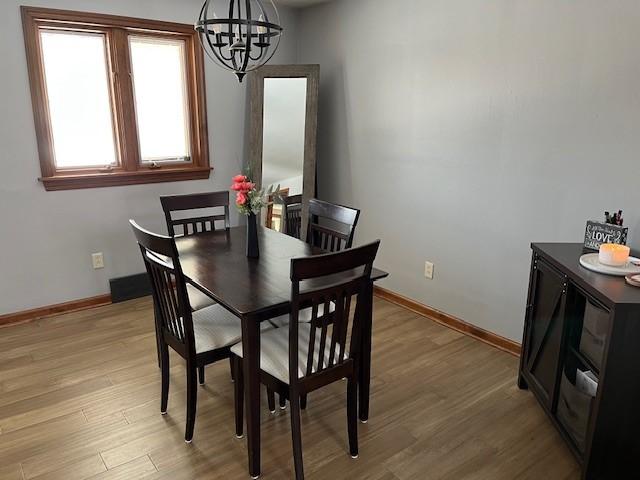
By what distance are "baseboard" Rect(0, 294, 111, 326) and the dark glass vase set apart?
1.91 m

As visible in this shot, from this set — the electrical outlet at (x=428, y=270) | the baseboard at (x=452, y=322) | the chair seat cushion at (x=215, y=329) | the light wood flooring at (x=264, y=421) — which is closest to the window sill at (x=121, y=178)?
the light wood flooring at (x=264, y=421)

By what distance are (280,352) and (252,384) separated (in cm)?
22

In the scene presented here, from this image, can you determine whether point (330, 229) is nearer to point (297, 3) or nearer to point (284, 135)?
point (284, 135)

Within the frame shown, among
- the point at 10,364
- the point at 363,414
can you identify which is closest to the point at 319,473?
the point at 363,414

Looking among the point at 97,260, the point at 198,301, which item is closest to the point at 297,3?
the point at 97,260

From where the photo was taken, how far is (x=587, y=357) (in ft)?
6.25

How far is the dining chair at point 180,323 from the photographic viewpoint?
1946 millimetres

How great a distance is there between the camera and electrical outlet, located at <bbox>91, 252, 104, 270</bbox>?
358 cm

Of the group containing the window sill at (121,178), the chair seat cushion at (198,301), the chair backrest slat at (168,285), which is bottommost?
the chair seat cushion at (198,301)

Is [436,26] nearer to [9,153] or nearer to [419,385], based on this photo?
[419,385]

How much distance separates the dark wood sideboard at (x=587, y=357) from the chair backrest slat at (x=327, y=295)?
901mm

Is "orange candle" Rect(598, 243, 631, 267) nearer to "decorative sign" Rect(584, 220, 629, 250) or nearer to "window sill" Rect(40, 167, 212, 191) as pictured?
"decorative sign" Rect(584, 220, 629, 250)

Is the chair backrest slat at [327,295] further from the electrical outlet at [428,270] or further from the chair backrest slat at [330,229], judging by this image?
the electrical outlet at [428,270]

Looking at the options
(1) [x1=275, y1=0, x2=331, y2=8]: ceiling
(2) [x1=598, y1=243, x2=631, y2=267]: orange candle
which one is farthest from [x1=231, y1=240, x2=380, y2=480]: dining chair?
(1) [x1=275, y1=0, x2=331, y2=8]: ceiling
